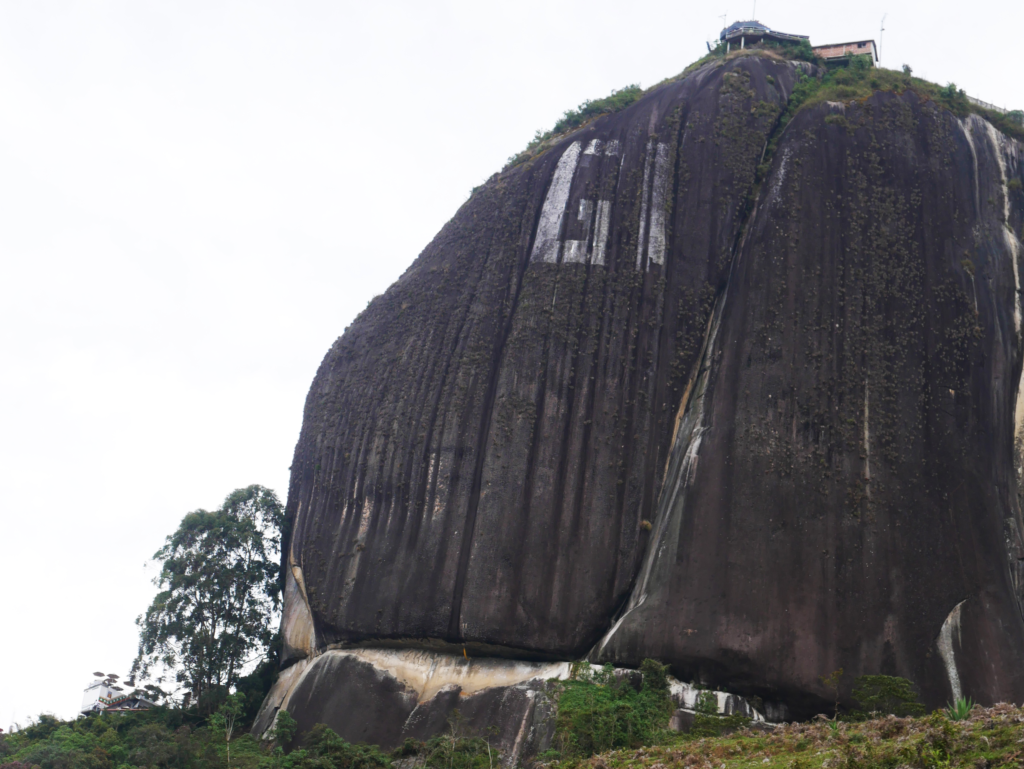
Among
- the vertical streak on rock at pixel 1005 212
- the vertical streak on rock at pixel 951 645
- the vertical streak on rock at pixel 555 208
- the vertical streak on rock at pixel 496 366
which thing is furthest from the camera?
the vertical streak on rock at pixel 555 208

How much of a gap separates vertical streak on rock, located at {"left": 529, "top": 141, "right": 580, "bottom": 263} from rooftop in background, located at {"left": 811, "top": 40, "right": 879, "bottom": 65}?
10.2 m

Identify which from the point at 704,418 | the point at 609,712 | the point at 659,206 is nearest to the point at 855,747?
the point at 609,712

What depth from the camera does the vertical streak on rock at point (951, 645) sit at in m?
18.8

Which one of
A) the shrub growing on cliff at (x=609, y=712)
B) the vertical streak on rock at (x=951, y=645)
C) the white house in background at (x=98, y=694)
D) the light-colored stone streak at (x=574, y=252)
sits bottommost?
the white house in background at (x=98, y=694)

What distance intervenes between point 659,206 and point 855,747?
1568cm

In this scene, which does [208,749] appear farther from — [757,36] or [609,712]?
[757,36]

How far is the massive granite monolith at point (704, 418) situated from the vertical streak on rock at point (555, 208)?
4.8 inches

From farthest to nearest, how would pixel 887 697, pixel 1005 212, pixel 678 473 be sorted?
1. pixel 1005 212
2. pixel 678 473
3. pixel 887 697

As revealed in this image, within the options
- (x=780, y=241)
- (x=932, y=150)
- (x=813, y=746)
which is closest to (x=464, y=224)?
(x=780, y=241)

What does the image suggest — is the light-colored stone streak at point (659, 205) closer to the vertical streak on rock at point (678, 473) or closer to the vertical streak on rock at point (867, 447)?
the vertical streak on rock at point (678, 473)

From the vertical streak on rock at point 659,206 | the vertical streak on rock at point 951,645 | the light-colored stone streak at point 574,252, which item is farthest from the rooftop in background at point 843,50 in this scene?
the vertical streak on rock at point 951,645

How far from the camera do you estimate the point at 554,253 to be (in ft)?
82.8

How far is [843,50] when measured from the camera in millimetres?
31594

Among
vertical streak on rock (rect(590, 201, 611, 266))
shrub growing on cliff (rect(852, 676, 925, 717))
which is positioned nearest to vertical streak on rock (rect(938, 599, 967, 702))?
shrub growing on cliff (rect(852, 676, 925, 717))
